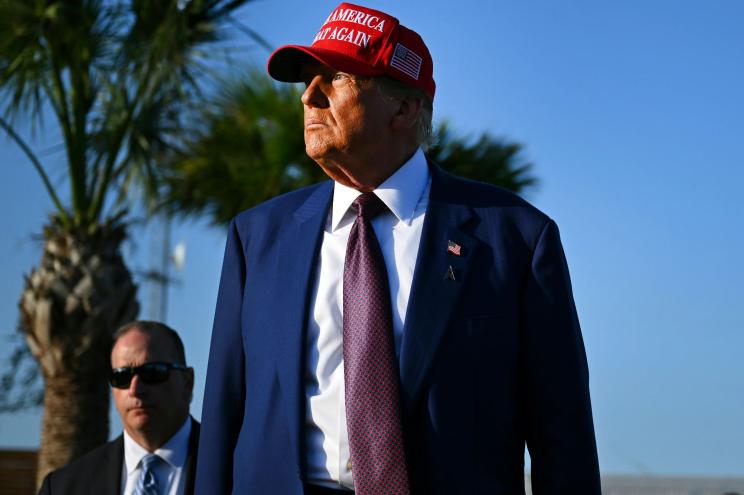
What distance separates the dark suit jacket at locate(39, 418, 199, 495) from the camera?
4523mm

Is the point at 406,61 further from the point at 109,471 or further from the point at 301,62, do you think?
the point at 109,471

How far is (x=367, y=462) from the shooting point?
224 cm

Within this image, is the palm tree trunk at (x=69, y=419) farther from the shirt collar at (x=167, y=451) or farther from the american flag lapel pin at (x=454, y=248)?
the american flag lapel pin at (x=454, y=248)

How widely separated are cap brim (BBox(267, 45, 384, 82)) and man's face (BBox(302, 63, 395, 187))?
0.03m

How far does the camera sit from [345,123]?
253cm

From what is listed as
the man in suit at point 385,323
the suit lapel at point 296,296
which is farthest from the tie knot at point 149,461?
the suit lapel at point 296,296

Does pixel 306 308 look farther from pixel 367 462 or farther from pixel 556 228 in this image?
pixel 556 228

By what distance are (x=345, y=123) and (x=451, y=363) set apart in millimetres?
611

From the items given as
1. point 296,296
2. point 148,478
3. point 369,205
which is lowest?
point 148,478

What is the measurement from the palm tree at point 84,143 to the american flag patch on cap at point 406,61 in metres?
7.48

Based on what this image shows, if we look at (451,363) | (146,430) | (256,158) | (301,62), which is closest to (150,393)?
(146,430)

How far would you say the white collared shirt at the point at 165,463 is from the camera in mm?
4539

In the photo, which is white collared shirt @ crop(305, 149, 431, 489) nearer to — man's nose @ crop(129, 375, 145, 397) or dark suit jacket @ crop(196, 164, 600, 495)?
dark suit jacket @ crop(196, 164, 600, 495)

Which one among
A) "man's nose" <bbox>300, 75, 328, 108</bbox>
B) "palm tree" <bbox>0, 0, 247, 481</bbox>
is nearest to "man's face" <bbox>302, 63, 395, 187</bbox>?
"man's nose" <bbox>300, 75, 328, 108</bbox>
